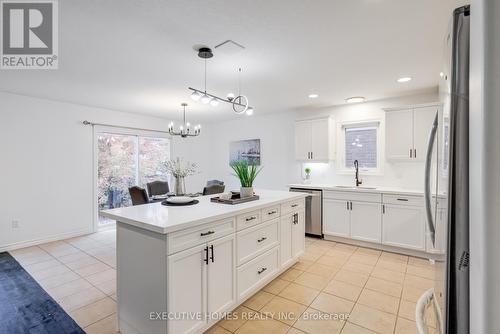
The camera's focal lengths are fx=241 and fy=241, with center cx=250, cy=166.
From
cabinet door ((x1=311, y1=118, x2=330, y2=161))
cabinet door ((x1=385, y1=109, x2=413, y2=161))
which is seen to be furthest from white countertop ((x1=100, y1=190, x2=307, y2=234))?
cabinet door ((x1=385, y1=109, x2=413, y2=161))

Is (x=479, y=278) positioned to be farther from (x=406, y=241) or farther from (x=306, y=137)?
(x=306, y=137)

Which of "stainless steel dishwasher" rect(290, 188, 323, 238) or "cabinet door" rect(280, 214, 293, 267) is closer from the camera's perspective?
"cabinet door" rect(280, 214, 293, 267)

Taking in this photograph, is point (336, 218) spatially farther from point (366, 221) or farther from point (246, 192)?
point (246, 192)

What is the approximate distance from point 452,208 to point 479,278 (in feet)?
0.85

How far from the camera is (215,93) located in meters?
3.86

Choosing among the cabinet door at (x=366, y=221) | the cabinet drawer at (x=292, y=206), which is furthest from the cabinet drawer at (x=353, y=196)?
the cabinet drawer at (x=292, y=206)

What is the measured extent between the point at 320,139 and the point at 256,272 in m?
3.03

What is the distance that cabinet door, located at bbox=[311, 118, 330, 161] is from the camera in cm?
454

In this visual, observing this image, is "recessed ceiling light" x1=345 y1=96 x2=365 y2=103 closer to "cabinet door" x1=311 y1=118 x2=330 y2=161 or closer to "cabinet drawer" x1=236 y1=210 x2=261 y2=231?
"cabinet door" x1=311 y1=118 x2=330 y2=161

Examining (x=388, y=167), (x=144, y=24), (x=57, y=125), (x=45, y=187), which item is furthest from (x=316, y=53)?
(x=45, y=187)

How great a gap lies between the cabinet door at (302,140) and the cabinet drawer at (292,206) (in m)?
1.78

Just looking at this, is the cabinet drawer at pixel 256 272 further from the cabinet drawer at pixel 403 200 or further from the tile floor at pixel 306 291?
the cabinet drawer at pixel 403 200

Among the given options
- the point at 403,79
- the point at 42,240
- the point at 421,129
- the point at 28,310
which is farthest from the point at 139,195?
the point at 421,129

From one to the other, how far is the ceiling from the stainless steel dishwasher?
1.75 metres
